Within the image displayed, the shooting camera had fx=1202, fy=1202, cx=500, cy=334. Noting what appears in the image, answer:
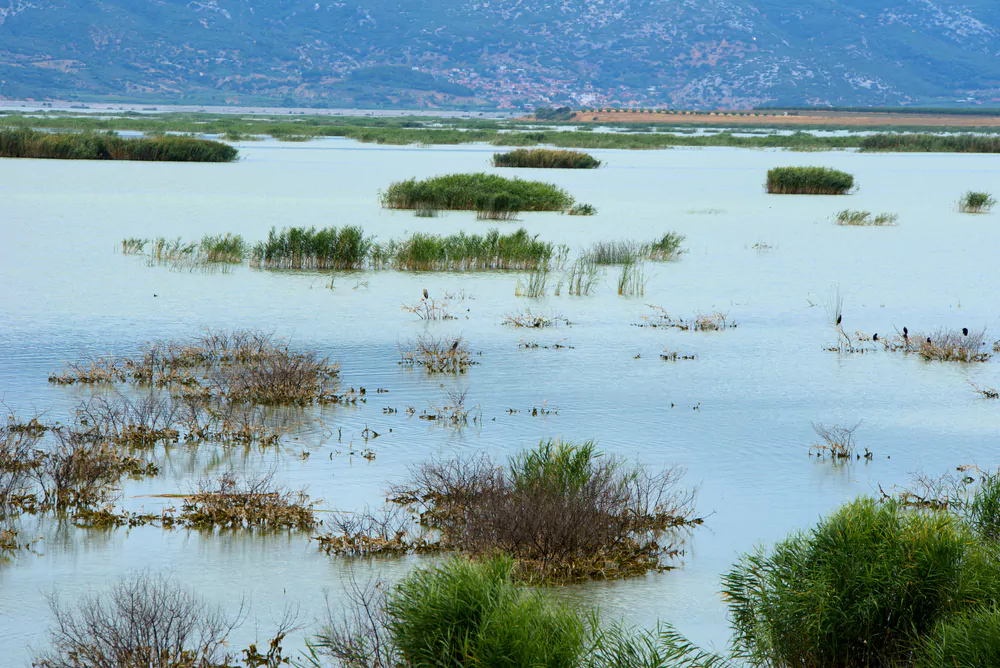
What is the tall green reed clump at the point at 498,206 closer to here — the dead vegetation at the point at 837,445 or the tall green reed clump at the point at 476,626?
the dead vegetation at the point at 837,445

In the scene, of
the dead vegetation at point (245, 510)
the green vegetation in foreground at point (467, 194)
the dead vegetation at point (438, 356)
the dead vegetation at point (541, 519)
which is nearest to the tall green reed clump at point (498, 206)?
the green vegetation in foreground at point (467, 194)

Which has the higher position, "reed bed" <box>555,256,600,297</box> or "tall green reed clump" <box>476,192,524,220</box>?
"tall green reed clump" <box>476,192,524,220</box>

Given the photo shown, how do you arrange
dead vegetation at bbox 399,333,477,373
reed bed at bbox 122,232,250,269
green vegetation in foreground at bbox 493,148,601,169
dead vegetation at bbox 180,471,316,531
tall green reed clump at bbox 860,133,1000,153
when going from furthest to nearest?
1. tall green reed clump at bbox 860,133,1000,153
2. green vegetation in foreground at bbox 493,148,601,169
3. reed bed at bbox 122,232,250,269
4. dead vegetation at bbox 399,333,477,373
5. dead vegetation at bbox 180,471,316,531

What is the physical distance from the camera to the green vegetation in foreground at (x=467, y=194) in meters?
30.8

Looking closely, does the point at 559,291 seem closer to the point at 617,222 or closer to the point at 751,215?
the point at 617,222

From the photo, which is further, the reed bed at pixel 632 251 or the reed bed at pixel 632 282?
A: the reed bed at pixel 632 251

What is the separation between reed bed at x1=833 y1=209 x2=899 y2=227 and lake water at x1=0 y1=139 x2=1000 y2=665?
96 centimetres

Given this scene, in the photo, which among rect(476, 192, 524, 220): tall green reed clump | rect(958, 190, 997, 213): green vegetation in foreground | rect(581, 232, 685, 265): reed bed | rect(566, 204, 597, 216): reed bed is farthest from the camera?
rect(958, 190, 997, 213): green vegetation in foreground

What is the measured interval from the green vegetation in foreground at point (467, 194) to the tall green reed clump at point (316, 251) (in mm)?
9577

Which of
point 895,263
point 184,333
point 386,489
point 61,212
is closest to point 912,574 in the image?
point 386,489

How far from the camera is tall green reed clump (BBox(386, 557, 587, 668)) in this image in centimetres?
449

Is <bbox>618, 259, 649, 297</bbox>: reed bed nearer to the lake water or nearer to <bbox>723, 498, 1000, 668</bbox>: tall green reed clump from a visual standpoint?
the lake water

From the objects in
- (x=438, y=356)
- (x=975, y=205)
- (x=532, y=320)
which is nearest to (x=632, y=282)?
(x=532, y=320)

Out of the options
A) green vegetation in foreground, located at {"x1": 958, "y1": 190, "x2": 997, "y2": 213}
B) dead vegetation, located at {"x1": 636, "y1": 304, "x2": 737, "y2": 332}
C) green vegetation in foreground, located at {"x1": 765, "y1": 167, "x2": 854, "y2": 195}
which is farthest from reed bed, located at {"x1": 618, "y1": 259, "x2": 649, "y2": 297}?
green vegetation in foreground, located at {"x1": 765, "y1": 167, "x2": 854, "y2": 195}
